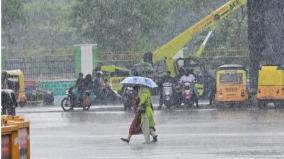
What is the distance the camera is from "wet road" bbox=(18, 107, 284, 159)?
Result: 16266 mm

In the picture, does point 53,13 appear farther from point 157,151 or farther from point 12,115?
point 12,115

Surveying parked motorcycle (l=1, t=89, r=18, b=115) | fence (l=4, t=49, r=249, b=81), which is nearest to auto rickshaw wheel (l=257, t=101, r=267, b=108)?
fence (l=4, t=49, r=249, b=81)

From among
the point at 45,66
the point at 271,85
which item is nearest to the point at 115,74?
the point at 45,66

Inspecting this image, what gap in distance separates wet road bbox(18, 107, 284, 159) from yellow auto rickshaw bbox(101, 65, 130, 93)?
7.45 metres

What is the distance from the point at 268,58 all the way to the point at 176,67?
5705 mm

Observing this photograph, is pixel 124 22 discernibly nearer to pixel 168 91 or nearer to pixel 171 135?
pixel 168 91

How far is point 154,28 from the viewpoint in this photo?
49.1 metres

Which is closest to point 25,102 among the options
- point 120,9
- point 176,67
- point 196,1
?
point 176,67

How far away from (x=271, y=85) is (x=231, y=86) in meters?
1.49

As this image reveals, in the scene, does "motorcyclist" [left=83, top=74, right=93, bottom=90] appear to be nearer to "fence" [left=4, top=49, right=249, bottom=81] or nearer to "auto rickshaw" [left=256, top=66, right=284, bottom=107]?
→ "fence" [left=4, top=49, right=249, bottom=81]

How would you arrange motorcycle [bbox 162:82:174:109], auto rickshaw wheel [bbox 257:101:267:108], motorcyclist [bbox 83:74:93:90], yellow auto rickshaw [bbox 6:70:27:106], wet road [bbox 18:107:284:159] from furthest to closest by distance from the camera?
motorcyclist [bbox 83:74:93:90] → yellow auto rickshaw [bbox 6:70:27:106] → motorcycle [bbox 162:82:174:109] → auto rickshaw wheel [bbox 257:101:267:108] → wet road [bbox 18:107:284:159]

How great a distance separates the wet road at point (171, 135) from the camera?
16266mm

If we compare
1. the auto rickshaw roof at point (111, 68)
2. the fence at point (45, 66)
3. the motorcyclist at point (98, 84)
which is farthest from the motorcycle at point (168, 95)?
the fence at point (45, 66)

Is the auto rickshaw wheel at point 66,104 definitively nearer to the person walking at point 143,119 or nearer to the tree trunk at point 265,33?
the tree trunk at point 265,33
